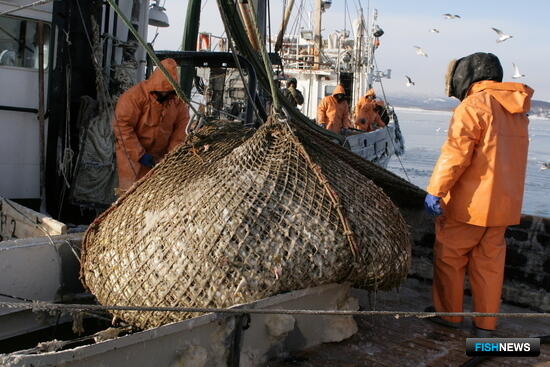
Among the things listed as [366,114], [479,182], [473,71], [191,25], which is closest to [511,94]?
[473,71]

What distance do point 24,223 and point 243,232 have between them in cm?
224

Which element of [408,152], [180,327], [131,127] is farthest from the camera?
[408,152]

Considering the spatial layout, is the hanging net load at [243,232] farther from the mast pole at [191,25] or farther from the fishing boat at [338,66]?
the fishing boat at [338,66]

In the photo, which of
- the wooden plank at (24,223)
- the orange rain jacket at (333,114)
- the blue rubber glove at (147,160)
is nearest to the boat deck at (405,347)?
the wooden plank at (24,223)

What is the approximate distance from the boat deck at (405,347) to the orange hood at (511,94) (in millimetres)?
1410

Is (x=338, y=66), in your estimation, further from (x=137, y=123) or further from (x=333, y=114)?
(x=137, y=123)

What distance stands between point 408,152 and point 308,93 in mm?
6968

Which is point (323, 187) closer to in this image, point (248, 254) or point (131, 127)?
point (248, 254)

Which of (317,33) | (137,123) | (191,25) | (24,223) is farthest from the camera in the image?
(317,33)

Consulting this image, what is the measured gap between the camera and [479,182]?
3740mm

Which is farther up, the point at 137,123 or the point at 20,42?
the point at 20,42

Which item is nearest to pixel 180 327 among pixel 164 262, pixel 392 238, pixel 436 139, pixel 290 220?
pixel 164 262

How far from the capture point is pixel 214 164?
342 cm

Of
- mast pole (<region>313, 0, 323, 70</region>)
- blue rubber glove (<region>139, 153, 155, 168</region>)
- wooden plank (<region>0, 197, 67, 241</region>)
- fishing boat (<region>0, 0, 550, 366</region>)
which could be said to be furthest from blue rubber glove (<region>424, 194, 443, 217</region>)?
mast pole (<region>313, 0, 323, 70</region>)
